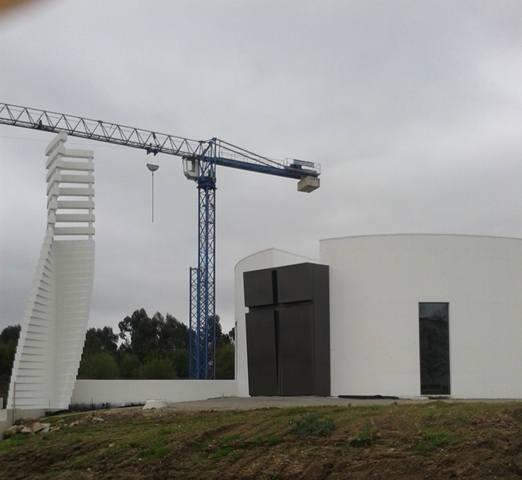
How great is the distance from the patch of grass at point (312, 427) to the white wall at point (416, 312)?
1394 centimetres

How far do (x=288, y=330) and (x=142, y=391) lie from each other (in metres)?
7.96

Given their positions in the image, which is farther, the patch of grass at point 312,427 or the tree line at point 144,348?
the tree line at point 144,348

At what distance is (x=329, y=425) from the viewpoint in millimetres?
15148

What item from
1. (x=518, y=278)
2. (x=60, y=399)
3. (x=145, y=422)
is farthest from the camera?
(x=518, y=278)

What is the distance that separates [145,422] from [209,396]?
17287 mm

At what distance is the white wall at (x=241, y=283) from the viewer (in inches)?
1283

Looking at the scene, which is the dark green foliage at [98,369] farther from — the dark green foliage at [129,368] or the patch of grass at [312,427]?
the patch of grass at [312,427]

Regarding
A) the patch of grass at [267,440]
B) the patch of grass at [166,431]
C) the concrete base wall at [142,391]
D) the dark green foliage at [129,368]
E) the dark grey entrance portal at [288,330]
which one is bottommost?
the dark green foliage at [129,368]

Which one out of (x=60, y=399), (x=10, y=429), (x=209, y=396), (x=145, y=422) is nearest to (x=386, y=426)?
(x=145, y=422)

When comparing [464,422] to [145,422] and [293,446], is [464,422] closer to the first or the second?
[293,446]

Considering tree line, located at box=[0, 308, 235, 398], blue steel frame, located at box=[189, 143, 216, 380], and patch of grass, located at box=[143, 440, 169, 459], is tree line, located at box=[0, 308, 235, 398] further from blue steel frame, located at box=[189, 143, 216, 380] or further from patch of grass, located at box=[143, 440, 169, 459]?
patch of grass, located at box=[143, 440, 169, 459]

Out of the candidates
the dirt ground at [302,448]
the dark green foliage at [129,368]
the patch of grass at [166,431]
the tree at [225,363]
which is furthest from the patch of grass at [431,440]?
the dark green foliage at [129,368]

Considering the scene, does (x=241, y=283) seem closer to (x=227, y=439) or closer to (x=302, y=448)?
(x=227, y=439)

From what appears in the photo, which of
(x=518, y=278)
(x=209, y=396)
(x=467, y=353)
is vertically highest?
(x=518, y=278)
